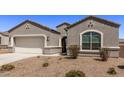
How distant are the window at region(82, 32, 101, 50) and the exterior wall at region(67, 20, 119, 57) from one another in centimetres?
52

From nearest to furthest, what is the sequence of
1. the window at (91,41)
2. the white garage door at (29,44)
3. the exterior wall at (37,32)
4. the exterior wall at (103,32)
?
the exterior wall at (103,32), the window at (91,41), the exterior wall at (37,32), the white garage door at (29,44)

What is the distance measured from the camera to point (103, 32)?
18.2 meters

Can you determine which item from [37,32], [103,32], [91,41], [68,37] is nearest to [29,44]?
[37,32]

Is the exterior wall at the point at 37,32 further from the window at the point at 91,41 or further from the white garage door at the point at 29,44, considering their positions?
the window at the point at 91,41

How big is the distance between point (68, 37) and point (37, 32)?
507 centimetres

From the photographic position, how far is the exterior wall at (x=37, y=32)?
22.2 meters

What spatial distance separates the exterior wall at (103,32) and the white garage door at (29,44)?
5337 mm

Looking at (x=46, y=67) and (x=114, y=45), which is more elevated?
(x=114, y=45)

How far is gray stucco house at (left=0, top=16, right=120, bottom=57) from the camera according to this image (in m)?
18.0

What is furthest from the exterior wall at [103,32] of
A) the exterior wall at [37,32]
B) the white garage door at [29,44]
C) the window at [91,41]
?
the white garage door at [29,44]
